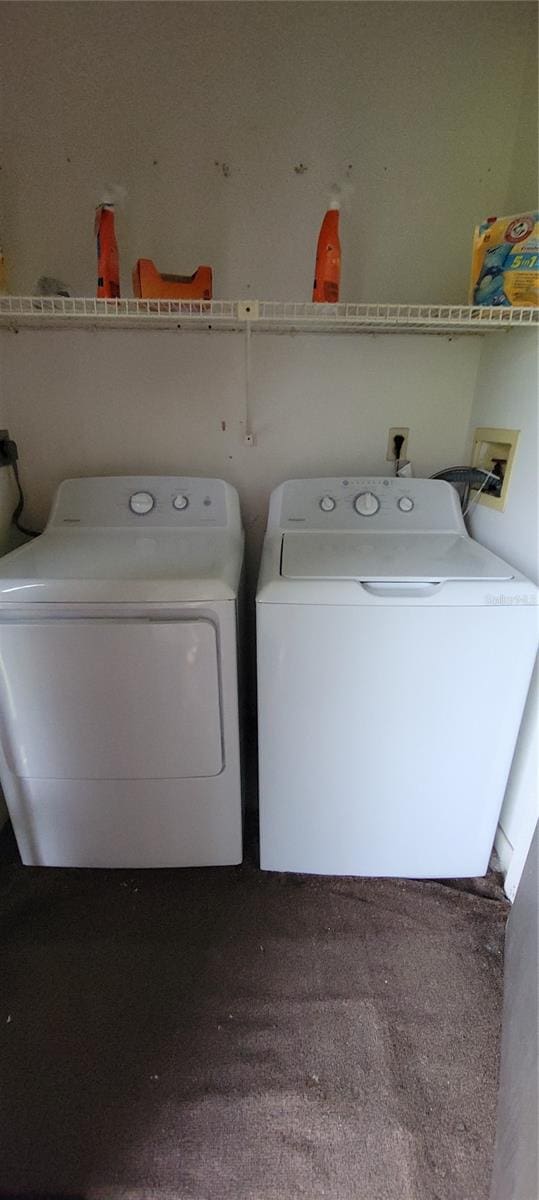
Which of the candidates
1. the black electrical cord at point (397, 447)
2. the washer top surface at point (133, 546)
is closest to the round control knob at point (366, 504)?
the black electrical cord at point (397, 447)

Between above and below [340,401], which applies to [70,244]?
above

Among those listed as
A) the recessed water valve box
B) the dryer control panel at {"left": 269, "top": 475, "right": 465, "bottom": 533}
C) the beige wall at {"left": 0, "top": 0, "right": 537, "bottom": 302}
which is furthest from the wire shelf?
the dryer control panel at {"left": 269, "top": 475, "right": 465, "bottom": 533}

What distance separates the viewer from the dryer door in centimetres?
115

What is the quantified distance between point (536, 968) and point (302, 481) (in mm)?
1276

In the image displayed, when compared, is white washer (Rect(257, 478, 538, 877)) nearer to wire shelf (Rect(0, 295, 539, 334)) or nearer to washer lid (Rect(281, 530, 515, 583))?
washer lid (Rect(281, 530, 515, 583))

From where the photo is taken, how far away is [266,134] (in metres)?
1.45

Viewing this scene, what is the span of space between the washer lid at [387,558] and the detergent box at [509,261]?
610mm

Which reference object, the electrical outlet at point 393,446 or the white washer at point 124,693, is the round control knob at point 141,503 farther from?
the electrical outlet at point 393,446

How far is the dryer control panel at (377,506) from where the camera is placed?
153cm

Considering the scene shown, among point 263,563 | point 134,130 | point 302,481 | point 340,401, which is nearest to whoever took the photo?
point 263,563

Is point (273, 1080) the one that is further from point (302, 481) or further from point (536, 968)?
point (302, 481)

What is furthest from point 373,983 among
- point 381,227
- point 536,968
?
point 381,227

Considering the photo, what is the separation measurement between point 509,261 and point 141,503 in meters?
1.15

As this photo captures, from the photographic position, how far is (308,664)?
1158mm
